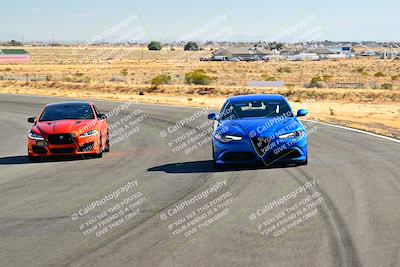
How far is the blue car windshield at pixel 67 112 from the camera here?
639 inches

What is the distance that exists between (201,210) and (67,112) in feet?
27.6

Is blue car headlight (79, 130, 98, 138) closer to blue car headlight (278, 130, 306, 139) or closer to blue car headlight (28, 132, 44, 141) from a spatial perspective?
blue car headlight (28, 132, 44, 141)

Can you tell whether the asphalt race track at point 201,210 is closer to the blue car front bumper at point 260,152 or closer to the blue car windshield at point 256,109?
the blue car front bumper at point 260,152

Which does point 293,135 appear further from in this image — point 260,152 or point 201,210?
point 201,210

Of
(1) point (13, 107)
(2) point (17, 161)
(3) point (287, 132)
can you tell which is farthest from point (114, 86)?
(3) point (287, 132)

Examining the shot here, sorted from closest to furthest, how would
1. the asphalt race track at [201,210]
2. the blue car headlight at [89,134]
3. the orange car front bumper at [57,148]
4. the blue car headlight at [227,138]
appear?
1. the asphalt race track at [201,210]
2. the blue car headlight at [227,138]
3. the orange car front bumper at [57,148]
4. the blue car headlight at [89,134]

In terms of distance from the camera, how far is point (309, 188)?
1048cm

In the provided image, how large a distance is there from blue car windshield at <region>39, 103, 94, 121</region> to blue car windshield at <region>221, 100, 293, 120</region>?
13.9 feet

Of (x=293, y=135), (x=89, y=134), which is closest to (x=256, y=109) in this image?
(x=293, y=135)

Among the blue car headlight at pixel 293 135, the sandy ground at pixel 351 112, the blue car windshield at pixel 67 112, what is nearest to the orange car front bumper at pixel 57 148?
the blue car windshield at pixel 67 112

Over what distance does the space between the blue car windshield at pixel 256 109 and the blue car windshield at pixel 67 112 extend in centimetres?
424

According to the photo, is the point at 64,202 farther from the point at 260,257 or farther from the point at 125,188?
the point at 260,257

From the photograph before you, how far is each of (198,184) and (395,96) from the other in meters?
31.0

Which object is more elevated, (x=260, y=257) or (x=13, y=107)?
(x=260, y=257)
